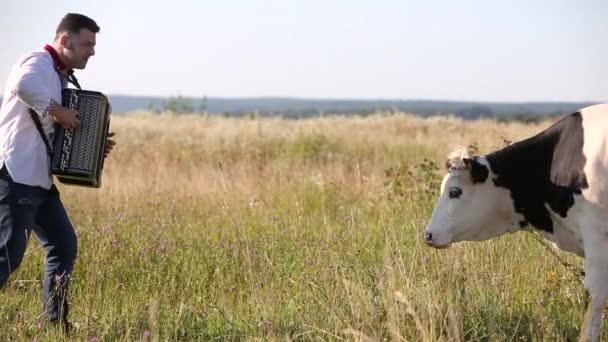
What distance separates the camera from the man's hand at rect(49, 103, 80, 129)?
211 inches

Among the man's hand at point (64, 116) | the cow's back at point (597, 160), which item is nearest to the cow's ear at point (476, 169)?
the cow's back at point (597, 160)

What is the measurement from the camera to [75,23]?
566 cm

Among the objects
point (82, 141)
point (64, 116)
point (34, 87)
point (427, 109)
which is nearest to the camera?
point (34, 87)

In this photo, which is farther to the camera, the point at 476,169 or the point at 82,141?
the point at 476,169

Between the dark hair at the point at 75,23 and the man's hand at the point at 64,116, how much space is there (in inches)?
21.5

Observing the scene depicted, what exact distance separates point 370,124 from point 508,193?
22936 millimetres

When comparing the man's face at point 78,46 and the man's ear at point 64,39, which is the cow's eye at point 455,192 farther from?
the man's ear at point 64,39

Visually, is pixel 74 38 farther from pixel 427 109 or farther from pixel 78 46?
pixel 427 109

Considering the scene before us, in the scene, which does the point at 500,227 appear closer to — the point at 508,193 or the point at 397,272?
the point at 508,193

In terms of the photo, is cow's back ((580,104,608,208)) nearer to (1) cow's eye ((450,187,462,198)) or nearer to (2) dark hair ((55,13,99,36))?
(1) cow's eye ((450,187,462,198))

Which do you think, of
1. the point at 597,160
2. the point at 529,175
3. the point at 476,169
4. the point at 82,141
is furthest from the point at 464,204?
the point at 82,141

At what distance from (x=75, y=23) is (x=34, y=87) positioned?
1.97 ft

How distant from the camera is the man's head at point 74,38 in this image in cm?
565

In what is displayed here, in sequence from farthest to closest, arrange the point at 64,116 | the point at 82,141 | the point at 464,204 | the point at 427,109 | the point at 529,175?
the point at 427,109, the point at 464,204, the point at 529,175, the point at 82,141, the point at 64,116
